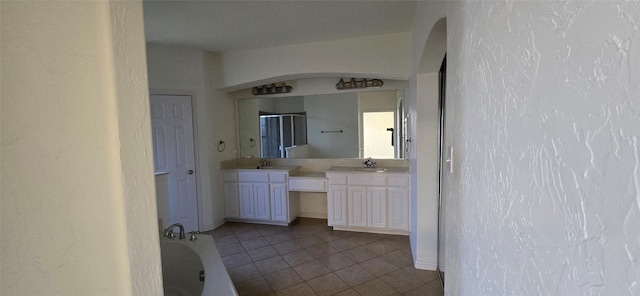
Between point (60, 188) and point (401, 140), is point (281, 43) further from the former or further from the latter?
point (60, 188)

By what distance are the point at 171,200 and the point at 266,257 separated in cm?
158

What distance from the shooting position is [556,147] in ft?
1.41

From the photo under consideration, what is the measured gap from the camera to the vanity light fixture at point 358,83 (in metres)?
3.93

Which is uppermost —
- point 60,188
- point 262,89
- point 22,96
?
point 262,89

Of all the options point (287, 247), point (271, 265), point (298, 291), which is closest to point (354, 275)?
point (298, 291)

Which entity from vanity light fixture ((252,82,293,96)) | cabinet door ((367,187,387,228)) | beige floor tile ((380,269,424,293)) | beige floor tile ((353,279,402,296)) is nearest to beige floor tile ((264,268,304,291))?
beige floor tile ((353,279,402,296))

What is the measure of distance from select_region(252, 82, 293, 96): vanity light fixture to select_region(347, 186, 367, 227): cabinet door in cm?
175

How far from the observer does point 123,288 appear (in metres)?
0.74

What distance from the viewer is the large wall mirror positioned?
4.05 m

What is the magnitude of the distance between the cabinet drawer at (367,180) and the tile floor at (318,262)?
0.65 m

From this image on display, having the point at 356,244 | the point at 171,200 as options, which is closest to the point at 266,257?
the point at 356,244

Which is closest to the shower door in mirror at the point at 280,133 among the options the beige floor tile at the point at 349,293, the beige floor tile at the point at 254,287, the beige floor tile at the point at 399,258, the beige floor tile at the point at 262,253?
the beige floor tile at the point at 262,253

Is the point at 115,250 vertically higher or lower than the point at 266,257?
higher

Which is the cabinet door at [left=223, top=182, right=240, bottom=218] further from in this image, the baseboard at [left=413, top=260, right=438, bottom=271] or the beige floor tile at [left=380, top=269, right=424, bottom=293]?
the baseboard at [left=413, top=260, right=438, bottom=271]
